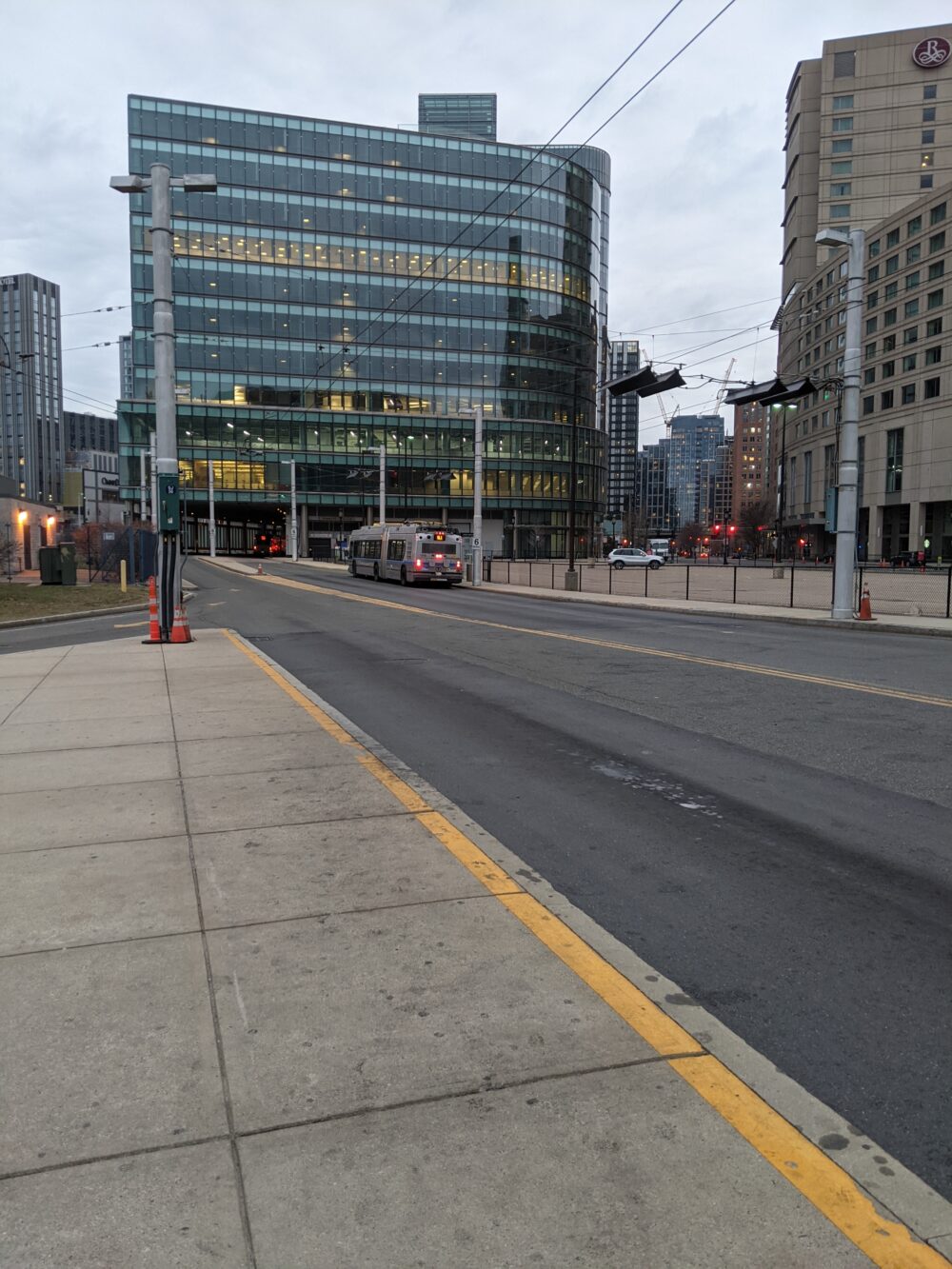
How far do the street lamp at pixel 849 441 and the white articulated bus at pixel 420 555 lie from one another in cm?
2006

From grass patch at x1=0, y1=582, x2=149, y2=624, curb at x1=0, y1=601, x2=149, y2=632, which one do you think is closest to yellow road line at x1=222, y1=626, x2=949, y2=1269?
curb at x1=0, y1=601, x2=149, y2=632

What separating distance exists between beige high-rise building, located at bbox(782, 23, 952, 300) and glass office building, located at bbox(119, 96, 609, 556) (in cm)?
2978

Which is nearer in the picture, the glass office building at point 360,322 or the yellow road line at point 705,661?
the yellow road line at point 705,661

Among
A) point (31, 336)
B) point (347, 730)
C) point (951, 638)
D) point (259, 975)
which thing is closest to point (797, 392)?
point (951, 638)

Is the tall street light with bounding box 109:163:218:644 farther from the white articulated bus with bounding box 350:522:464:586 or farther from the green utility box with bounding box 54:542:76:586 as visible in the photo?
the white articulated bus with bounding box 350:522:464:586

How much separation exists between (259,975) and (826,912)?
8.79ft

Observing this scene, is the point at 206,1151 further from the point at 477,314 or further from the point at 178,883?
the point at 477,314

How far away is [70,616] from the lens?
21172 millimetres

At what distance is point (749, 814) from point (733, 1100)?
3239 millimetres

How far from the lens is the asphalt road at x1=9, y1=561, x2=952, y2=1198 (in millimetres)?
3125

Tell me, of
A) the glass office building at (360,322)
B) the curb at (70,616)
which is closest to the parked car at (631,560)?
the glass office building at (360,322)

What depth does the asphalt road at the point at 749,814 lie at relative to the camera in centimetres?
312

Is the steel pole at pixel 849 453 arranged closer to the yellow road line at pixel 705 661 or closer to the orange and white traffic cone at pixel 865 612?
the orange and white traffic cone at pixel 865 612

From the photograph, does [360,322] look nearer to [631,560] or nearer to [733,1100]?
[631,560]
